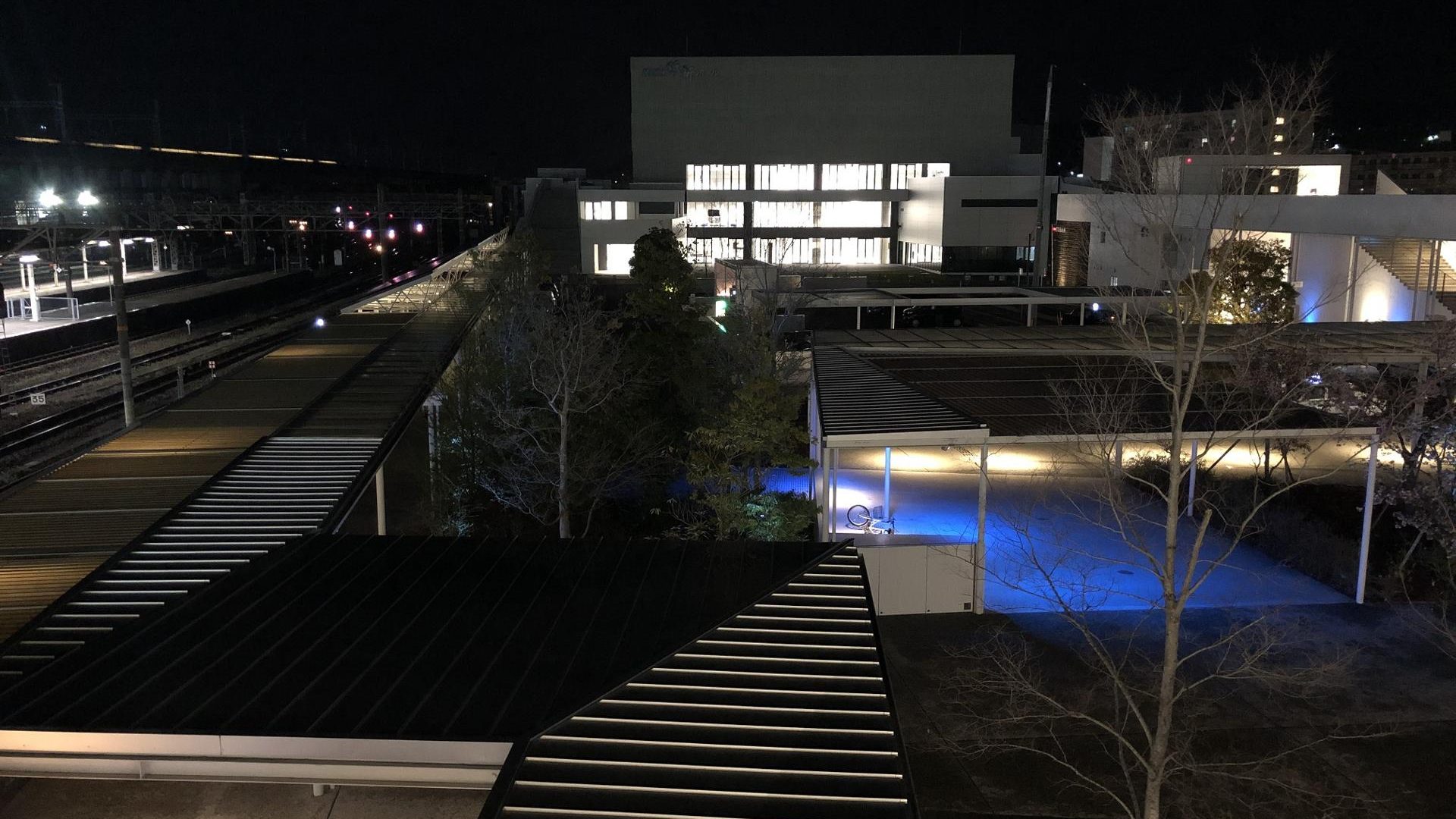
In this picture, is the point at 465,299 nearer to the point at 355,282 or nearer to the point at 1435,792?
the point at 1435,792

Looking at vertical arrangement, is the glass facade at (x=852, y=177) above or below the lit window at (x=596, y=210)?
above

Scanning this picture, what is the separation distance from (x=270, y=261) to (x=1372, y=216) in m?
48.4

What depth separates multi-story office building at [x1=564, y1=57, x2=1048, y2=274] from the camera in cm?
5219

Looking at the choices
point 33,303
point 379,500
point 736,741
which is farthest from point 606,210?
point 736,741

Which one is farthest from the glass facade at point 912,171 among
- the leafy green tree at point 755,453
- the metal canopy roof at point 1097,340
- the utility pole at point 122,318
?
the utility pole at point 122,318

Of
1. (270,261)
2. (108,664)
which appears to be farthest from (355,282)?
(108,664)

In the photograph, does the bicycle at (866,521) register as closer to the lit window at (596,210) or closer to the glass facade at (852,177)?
the lit window at (596,210)

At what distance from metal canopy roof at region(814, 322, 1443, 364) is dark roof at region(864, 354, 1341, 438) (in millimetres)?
508

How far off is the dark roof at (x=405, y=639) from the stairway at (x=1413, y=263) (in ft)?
68.1

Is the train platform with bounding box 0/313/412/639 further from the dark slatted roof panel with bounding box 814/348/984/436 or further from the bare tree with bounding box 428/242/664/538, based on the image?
the dark slatted roof panel with bounding box 814/348/984/436

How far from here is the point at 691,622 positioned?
7.07 meters

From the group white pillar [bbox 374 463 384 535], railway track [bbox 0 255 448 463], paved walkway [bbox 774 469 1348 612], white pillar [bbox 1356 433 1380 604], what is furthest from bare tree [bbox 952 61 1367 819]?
railway track [bbox 0 255 448 463]

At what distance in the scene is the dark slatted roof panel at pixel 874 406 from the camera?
12.3 meters

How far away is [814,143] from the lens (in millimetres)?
52938
